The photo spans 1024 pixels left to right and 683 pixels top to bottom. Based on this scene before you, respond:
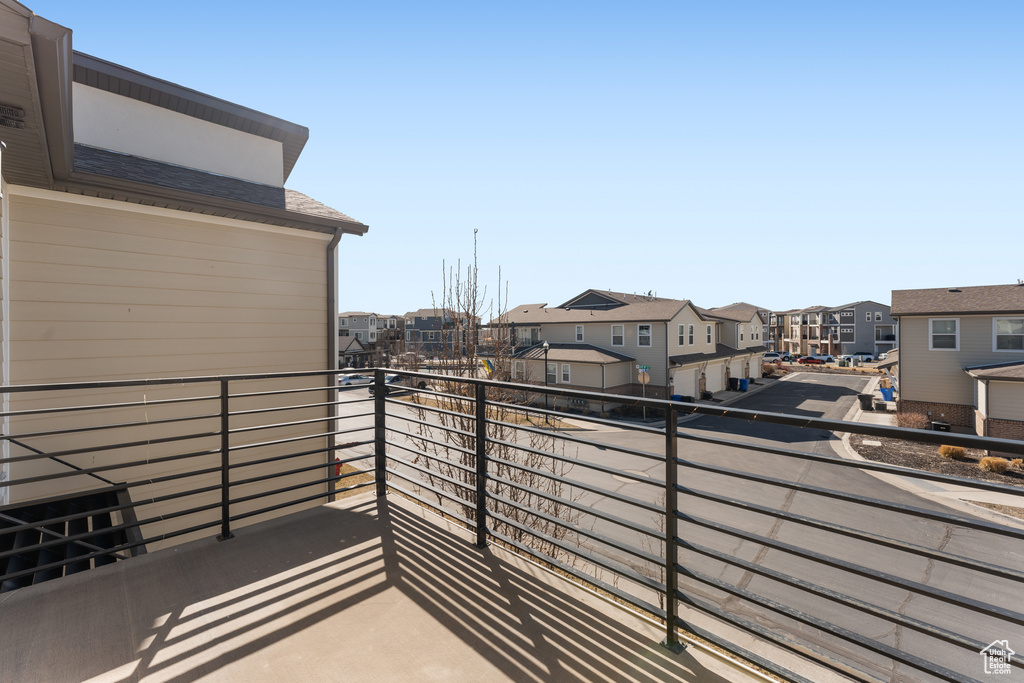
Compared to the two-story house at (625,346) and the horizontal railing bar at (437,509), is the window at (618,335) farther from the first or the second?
the horizontal railing bar at (437,509)

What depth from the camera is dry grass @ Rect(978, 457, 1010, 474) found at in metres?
12.0

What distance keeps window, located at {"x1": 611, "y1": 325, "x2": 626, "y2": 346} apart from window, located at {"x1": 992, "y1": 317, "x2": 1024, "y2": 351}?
563 inches

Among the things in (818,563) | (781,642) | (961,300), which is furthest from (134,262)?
(961,300)

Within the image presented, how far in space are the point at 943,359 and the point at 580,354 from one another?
14.9 meters

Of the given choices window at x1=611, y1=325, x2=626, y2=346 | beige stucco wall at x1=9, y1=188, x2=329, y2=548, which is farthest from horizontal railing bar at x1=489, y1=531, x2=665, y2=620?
window at x1=611, y1=325, x2=626, y2=346

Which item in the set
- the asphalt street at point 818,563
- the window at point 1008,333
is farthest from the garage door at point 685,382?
the window at point 1008,333

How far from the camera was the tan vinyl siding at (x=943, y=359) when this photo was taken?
1684 cm

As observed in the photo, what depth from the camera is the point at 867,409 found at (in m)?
22.5

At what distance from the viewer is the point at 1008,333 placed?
16547 millimetres

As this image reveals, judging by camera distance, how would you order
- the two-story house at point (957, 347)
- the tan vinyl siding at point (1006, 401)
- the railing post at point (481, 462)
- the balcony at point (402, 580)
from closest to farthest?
the balcony at point (402, 580) → the railing post at point (481, 462) → the tan vinyl siding at point (1006, 401) → the two-story house at point (957, 347)

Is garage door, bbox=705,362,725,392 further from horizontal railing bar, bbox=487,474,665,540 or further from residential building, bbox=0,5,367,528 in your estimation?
horizontal railing bar, bbox=487,474,665,540

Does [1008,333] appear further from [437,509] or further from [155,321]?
[155,321]

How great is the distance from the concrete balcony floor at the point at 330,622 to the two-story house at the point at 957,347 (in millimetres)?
19582

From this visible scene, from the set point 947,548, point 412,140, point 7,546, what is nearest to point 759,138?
point 412,140
